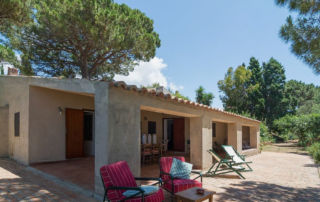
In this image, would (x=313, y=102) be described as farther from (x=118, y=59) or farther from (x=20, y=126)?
(x=20, y=126)

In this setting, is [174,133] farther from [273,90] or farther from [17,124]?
[273,90]

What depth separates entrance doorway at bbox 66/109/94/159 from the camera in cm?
989

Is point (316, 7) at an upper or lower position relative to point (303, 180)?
upper

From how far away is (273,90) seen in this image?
3288 cm

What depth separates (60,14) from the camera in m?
12.6

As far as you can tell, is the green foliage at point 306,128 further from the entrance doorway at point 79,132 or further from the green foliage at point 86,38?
the entrance doorway at point 79,132

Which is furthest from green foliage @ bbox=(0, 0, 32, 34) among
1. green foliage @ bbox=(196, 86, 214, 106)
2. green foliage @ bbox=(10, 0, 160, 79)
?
green foliage @ bbox=(196, 86, 214, 106)

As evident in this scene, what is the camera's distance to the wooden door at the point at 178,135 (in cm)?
1503

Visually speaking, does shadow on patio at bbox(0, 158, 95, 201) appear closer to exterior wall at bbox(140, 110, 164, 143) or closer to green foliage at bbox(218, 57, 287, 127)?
exterior wall at bbox(140, 110, 164, 143)

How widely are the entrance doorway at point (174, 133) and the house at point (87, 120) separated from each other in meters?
2.11

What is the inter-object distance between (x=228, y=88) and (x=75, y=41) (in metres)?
22.4

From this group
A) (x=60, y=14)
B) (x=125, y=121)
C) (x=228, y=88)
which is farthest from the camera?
(x=228, y=88)

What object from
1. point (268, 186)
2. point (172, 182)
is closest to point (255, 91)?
point (268, 186)

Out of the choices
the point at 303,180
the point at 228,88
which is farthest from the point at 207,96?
the point at 303,180
